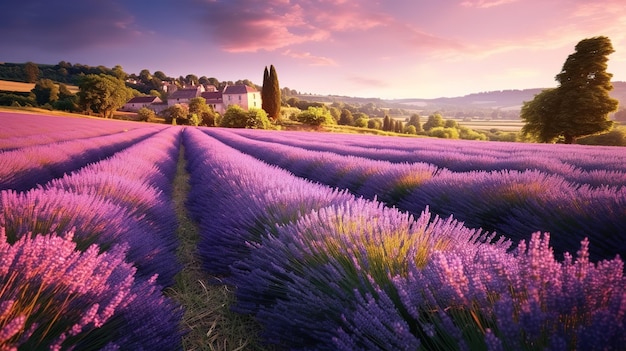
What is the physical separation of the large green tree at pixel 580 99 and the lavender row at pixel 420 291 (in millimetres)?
27797

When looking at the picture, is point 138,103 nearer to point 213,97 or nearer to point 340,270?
point 213,97

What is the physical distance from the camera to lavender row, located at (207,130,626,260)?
4.86 ft

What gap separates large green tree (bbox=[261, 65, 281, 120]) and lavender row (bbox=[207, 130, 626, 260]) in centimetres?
5267

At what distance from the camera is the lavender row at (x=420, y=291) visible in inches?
21.7

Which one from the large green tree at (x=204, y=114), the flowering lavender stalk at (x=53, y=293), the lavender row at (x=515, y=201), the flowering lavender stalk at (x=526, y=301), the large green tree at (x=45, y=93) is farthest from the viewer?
the large green tree at (x=45, y=93)

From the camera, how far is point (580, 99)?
20.6 metres

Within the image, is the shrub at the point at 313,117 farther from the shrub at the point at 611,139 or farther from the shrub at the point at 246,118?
the shrub at the point at 611,139

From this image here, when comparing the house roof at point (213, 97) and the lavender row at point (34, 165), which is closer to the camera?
the lavender row at point (34, 165)

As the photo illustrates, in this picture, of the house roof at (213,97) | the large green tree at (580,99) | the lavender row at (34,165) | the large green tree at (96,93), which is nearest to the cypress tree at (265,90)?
the house roof at (213,97)

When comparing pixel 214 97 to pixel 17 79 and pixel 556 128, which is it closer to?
pixel 17 79

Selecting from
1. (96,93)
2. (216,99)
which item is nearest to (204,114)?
(96,93)

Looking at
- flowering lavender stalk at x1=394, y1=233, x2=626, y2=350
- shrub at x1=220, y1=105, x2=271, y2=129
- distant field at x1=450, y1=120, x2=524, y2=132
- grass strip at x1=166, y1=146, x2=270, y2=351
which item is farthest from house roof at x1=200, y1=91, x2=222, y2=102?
distant field at x1=450, y1=120, x2=524, y2=132

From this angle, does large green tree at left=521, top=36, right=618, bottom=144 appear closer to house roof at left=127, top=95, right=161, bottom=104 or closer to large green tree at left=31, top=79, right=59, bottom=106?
large green tree at left=31, top=79, right=59, bottom=106

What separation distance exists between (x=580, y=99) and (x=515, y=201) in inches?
1047
